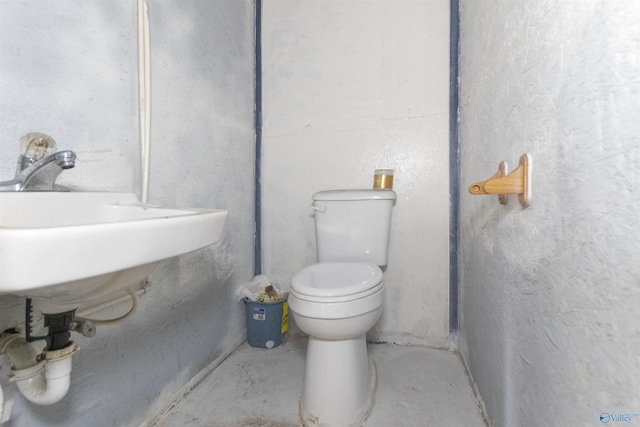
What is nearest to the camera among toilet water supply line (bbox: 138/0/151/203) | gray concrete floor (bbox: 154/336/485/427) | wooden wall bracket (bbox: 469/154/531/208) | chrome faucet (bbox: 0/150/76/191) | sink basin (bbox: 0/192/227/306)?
sink basin (bbox: 0/192/227/306)

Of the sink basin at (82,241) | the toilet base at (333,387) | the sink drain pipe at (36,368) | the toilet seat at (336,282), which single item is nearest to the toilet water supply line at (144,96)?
the sink basin at (82,241)

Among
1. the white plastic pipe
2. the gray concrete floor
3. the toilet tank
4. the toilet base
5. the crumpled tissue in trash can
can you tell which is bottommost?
the gray concrete floor

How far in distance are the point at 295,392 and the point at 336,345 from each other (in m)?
0.34

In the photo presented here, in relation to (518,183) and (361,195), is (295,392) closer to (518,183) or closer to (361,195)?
(361,195)

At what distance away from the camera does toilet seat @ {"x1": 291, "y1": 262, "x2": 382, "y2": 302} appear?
96cm

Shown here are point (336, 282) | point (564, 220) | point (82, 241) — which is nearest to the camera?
point (82, 241)

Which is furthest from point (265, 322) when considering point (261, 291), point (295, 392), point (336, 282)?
point (336, 282)

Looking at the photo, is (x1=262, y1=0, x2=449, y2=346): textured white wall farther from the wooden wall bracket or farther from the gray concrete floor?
the wooden wall bracket

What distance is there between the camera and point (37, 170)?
59cm

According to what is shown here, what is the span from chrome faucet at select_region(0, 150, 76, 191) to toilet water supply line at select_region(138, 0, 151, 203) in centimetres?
32

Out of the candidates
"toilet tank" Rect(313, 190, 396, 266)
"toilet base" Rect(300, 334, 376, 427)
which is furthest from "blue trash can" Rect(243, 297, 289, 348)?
"toilet base" Rect(300, 334, 376, 427)

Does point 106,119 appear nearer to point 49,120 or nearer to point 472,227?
point 49,120

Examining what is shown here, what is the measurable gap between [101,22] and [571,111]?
1147 mm

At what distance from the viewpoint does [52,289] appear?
0.44 metres
